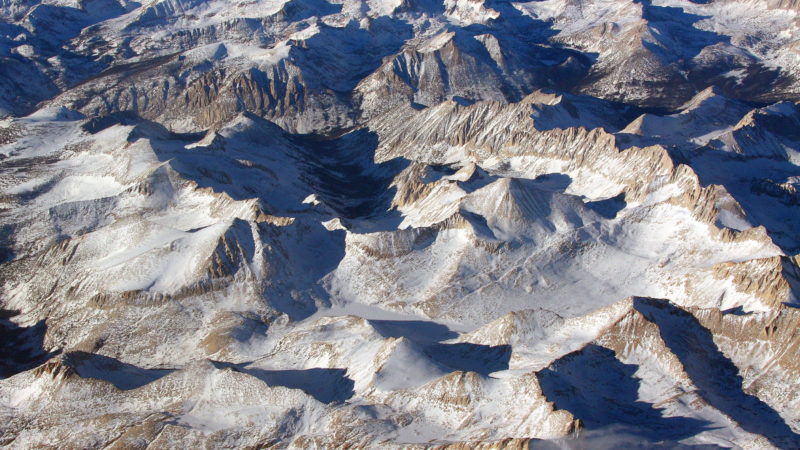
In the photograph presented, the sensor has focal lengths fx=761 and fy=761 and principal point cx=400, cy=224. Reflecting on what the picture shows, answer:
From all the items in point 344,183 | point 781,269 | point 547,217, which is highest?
point 781,269

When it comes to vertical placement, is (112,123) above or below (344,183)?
above

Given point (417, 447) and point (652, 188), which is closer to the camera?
point (417, 447)

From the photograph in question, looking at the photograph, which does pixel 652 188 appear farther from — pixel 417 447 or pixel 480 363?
pixel 417 447

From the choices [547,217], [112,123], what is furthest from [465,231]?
[112,123]

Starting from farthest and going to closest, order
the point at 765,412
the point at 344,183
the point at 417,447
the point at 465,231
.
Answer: the point at 344,183 < the point at 465,231 < the point at 765,412 < the point at 417,447

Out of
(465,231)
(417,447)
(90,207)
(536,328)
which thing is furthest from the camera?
(90,207)

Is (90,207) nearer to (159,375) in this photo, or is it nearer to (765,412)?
(159,375)
